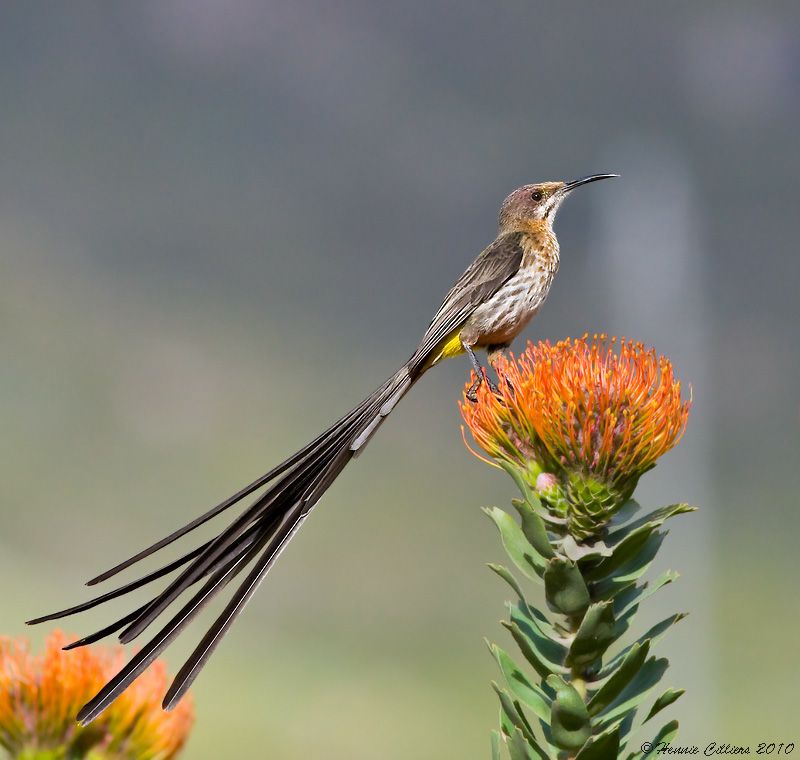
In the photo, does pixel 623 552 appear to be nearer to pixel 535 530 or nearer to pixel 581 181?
pixel 535 530

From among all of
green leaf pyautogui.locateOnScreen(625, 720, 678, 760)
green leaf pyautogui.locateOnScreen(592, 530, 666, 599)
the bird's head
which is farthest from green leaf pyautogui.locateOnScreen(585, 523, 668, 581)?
the bird's head

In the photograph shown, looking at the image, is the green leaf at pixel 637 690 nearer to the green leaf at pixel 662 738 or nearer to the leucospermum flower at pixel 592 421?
the green leaf at pixel 662 738

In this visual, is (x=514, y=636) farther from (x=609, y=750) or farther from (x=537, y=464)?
(x=537, y=464)

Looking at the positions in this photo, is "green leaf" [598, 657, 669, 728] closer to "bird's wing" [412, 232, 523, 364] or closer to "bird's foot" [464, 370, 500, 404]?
"bird's foot" [464, 370, 500, 404]

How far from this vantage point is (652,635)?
1098 mm

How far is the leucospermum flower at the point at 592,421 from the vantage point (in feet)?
4.10

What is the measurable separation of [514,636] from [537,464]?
308 mm

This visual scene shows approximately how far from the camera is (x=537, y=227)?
2.56m

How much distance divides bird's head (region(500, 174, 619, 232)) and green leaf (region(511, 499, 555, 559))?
150cm

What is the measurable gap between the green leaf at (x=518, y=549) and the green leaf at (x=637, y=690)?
0.18m

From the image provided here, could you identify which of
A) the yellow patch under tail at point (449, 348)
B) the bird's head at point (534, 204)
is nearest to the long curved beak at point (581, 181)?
the bird's head at point (534, 204)

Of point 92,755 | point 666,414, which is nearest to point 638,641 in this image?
point 666,414

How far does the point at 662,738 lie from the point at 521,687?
178mm

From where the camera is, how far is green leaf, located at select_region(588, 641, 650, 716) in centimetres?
106
